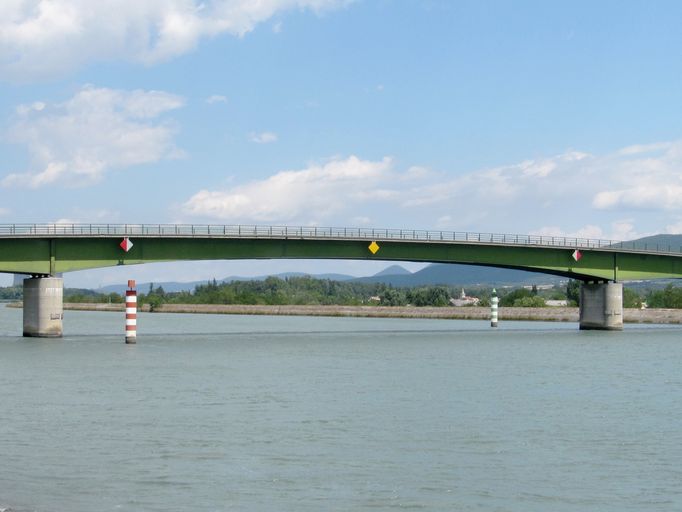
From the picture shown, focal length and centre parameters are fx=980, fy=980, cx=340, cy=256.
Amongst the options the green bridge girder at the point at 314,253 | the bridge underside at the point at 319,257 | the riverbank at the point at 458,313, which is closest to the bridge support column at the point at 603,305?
the bridge underside at the point at 319,257

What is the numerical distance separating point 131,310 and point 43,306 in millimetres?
6484

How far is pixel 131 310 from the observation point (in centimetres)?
6794

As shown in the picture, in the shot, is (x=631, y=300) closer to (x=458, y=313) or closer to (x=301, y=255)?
(x=458, y=313)

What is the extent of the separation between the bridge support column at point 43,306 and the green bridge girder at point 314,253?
1.09 meters

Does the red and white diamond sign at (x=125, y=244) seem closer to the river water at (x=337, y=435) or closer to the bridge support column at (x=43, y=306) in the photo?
the bridge support column at (x=43, y=306)

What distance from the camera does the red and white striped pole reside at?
65812 mm

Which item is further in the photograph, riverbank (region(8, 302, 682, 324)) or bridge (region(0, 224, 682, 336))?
riverbank (region(8, 302, 682, 324))

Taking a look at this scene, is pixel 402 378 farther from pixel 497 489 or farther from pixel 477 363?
pixel 497 489

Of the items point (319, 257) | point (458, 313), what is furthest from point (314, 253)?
point (458, 313)

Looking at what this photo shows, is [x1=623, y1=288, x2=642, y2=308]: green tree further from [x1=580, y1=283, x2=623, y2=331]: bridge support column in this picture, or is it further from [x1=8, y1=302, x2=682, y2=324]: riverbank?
[x1=580, y1=283, x2=623, y2=331]: bridge support column

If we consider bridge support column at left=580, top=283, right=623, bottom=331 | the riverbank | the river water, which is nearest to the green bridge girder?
bridge support column at left=580, top=283, right=623, bottom=331

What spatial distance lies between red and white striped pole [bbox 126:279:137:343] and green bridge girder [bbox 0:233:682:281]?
185 inches

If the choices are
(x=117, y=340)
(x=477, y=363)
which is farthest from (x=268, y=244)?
(x=477, y=363)

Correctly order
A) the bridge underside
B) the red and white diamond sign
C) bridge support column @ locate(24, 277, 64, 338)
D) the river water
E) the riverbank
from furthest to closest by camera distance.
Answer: the riverbank
the red and white diamond sign
the bridge underside
bridge support column @ locate(24, 277, 64, 338)
the river water
